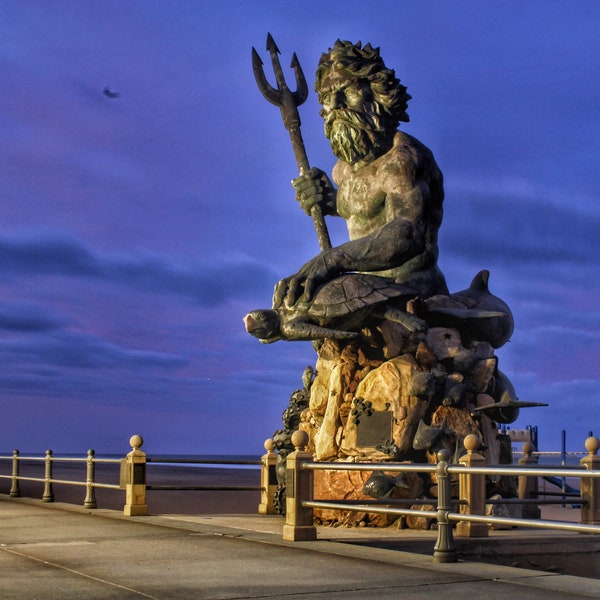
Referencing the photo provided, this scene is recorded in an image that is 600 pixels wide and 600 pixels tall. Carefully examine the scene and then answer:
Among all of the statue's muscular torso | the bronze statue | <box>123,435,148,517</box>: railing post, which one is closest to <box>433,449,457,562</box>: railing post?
the bronze statue

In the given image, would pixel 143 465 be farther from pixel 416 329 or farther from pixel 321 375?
pixel 416 329

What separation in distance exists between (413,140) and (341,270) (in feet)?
7.79

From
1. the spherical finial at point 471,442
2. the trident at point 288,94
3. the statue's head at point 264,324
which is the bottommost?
the spherical finial at point 471,442

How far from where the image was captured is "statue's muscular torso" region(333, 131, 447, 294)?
14336mm

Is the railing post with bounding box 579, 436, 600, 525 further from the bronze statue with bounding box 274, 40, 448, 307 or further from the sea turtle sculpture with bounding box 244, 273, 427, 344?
the bronze statue with bounding box 274, 40, 448, 307

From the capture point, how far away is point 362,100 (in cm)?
1475

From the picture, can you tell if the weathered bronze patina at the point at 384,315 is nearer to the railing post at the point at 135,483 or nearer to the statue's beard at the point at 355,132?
the statue's beard at the point at 355,132

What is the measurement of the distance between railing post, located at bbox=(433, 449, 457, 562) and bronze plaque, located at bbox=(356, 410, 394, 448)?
16.3 ft

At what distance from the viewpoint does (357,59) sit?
1500cm

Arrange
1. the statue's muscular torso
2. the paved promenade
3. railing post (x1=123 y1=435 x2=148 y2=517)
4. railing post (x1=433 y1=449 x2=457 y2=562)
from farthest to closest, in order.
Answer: railing post (x1=123 y1=435 x2=148 y2=517)
the statue's muscular torso
railing post (x1=433 y1=449 x2=457 y2=562)
the paved promenade

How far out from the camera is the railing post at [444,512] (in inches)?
334

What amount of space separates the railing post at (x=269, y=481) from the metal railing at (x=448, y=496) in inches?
164

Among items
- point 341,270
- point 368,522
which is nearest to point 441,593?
point 368,522

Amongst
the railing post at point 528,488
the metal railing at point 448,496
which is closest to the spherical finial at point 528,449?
the railing post at point 528,488
